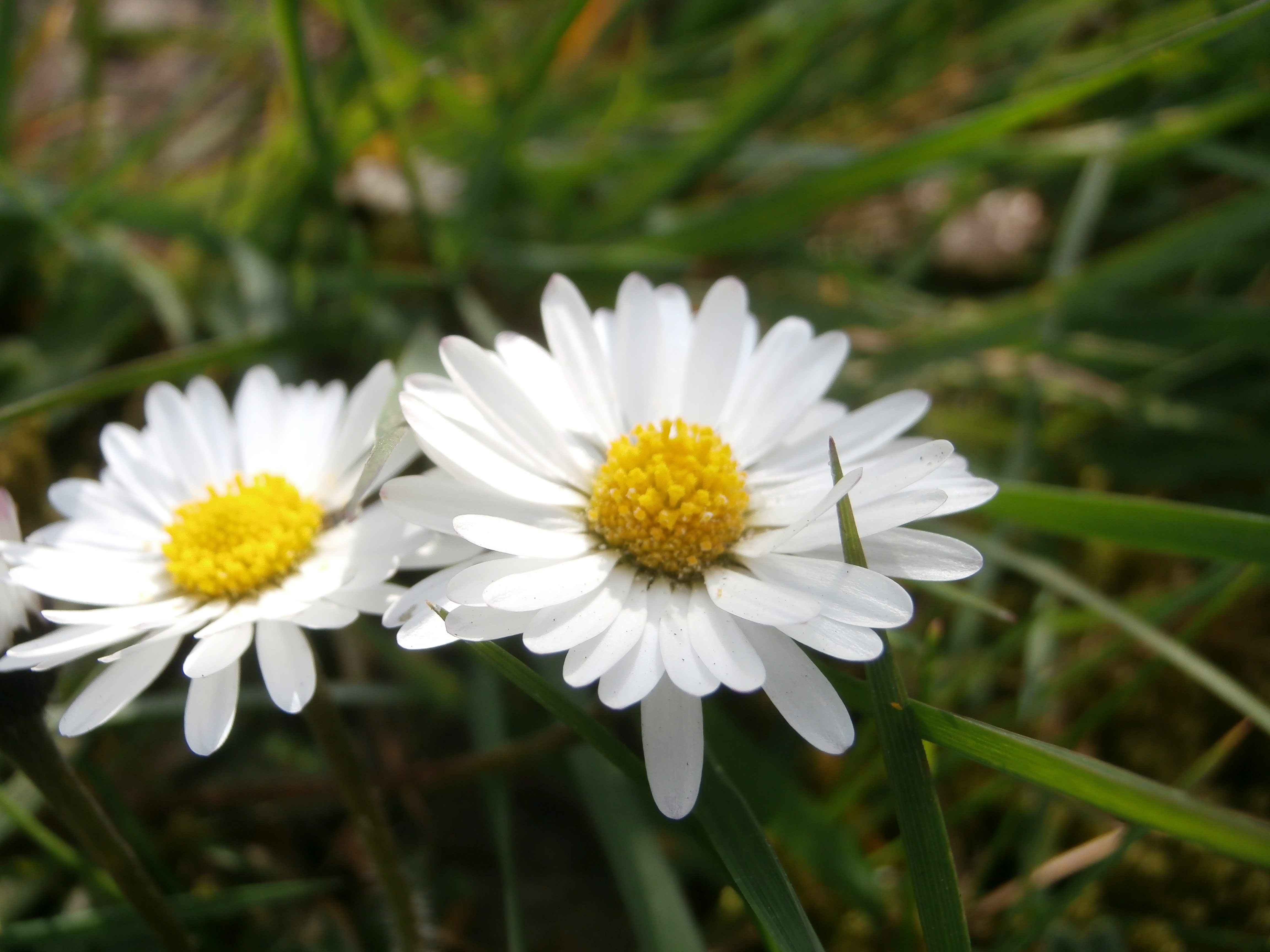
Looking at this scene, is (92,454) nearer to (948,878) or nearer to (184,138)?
(184,138)

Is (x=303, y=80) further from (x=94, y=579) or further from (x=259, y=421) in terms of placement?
(x=94, y=579)

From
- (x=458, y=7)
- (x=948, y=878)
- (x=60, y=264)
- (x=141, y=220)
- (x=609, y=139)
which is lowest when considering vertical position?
(x=948, y=878)

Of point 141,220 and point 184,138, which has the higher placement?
point 184,138

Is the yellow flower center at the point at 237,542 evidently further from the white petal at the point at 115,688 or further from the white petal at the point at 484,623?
the white petal at the point at 484,623

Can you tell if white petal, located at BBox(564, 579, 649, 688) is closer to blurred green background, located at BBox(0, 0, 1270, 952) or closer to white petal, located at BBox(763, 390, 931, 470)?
white petal, located at BBox(763, 390, 931, 470)

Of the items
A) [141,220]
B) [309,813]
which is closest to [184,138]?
[141,220]

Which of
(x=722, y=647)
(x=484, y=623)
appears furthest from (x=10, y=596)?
(x=722, y=647)
